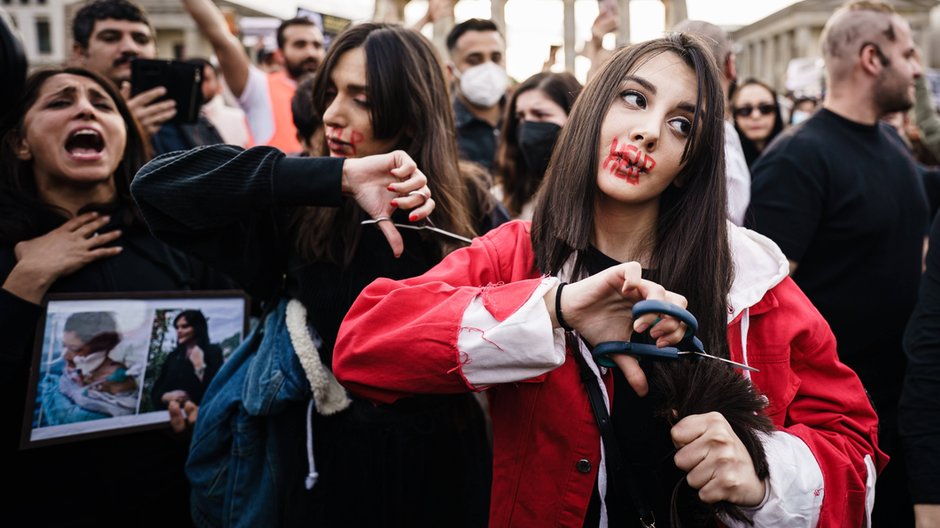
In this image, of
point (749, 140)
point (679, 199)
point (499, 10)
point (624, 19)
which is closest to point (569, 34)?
point (624, 19)

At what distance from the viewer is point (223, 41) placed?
4.52 metres

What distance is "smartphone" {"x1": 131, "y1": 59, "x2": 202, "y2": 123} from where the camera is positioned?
4.05m

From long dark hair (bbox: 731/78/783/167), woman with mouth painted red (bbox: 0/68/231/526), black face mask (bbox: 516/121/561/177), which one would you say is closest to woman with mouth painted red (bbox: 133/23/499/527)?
woman with mouth painted red (bbox: 0/68/231/526)

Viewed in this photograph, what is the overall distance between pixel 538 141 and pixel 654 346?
2713 mm

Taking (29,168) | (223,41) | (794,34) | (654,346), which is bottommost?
(654,346)

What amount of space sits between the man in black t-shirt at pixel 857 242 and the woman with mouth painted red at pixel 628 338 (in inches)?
66.3

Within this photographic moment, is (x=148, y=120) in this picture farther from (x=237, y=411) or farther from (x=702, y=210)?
(x=702, y=210)

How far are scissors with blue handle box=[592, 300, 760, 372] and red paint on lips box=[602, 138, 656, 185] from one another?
1.44 ft

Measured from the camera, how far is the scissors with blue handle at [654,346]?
1.34 m

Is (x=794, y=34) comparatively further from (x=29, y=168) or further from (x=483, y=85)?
(x=29, y=168)

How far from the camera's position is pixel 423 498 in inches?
91.6

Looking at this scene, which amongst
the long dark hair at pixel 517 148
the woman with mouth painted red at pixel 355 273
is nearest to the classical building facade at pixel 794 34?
the long dark hair at pixel 517 148

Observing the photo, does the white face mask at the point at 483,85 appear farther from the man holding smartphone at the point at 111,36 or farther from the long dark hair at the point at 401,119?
the long dark hair at the point at 401,119

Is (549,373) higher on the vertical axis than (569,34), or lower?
lower
